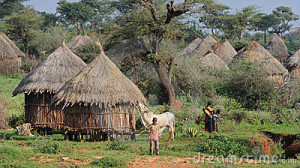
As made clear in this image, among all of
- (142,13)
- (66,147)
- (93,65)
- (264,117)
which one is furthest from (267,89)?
(66,147)

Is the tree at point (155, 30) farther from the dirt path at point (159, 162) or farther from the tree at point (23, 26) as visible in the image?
the tree at point (23, 26)

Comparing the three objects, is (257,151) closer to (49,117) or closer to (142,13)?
(49,117)

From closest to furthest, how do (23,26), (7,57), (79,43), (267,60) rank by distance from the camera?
(267,60)
(7,57)
(79,43)
(23,26)

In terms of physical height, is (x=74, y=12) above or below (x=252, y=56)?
above

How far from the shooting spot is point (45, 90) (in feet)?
47.2

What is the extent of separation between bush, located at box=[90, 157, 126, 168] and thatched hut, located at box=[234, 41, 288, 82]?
16.5 m

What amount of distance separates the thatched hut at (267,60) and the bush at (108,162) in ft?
54.2

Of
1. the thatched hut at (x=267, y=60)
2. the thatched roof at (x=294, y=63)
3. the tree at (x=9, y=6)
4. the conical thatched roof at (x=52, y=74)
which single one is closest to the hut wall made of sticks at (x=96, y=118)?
the conical thatched roof at (x=52, y=74)

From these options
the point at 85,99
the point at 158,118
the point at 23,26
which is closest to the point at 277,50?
the point at 23,26

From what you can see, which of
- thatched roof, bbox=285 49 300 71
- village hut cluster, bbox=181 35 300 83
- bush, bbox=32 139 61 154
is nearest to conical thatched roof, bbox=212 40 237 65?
village hut cluster, bbox=181 35 300 83

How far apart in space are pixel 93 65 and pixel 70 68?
2.77m

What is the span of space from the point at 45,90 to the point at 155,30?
686 centimetres

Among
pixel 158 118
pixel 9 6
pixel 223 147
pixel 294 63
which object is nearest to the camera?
pixel 223 147

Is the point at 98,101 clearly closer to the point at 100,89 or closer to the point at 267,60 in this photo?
the point at 100,89
